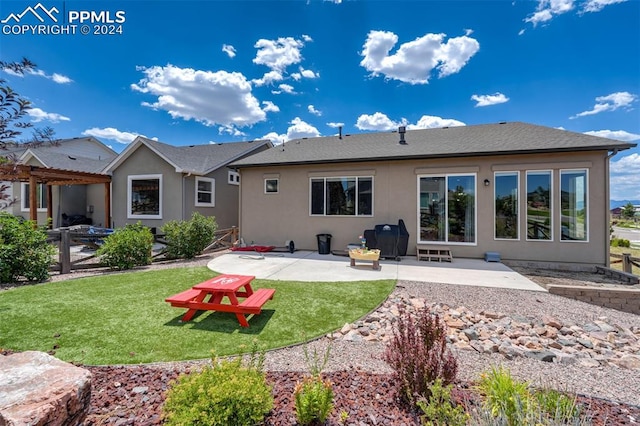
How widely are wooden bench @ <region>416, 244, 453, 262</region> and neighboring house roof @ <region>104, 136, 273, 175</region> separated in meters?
10.4

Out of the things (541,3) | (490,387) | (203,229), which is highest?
(541,3)

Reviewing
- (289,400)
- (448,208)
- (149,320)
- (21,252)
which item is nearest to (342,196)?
Answer: (448,208)

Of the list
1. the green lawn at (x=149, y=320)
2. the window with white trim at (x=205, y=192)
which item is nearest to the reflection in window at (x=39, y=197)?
the window with white trim at (x=205, y=192)

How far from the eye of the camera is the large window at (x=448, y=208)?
9078 mm

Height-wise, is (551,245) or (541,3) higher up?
(541,3)

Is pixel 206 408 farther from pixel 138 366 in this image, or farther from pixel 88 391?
pixel 138 366

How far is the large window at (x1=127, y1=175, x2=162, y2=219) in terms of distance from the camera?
13.1 m

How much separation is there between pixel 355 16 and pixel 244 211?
878 cm

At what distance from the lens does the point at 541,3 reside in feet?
27.5

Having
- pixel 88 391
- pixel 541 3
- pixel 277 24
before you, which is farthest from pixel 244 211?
pixel 541 3

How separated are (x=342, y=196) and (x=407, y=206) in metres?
2.41

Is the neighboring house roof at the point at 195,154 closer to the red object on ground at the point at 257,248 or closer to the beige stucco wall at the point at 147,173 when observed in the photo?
the beige stucco wall at the point at 147,173

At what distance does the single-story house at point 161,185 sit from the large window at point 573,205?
14178mm

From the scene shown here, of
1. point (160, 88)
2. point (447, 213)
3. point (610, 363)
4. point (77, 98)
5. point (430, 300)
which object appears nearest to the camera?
point (610, 363)
